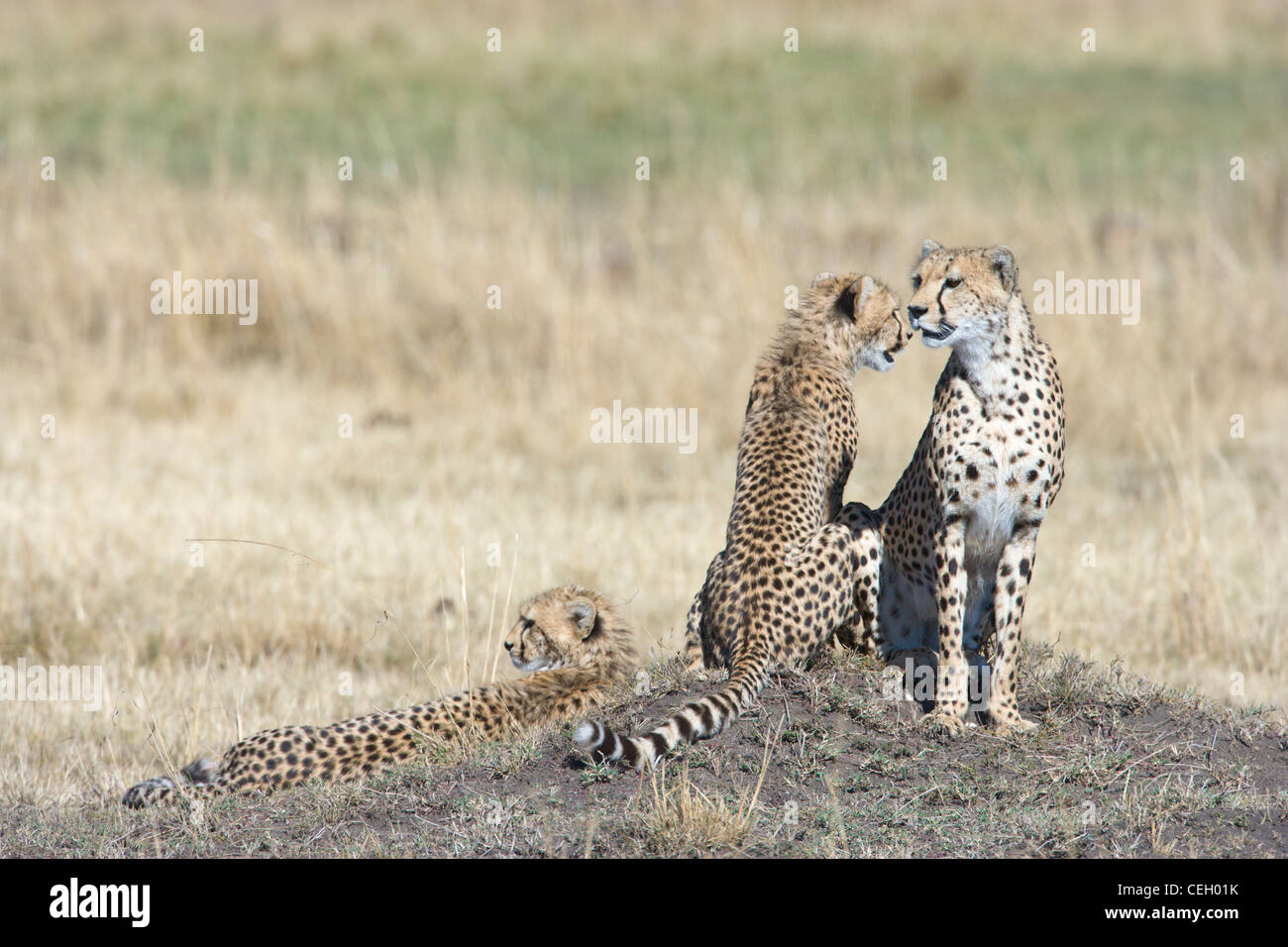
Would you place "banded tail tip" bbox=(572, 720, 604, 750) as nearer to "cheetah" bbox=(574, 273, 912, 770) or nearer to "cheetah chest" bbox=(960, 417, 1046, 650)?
"cheetah" bbox=(574, 273, 912, 770)

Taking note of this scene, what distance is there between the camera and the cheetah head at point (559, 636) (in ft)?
16.6

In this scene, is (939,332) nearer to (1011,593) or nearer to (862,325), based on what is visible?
(1011,593)

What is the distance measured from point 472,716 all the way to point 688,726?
799mm

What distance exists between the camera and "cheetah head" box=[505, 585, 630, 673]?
5.05 meters

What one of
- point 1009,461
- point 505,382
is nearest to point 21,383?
point 505,382

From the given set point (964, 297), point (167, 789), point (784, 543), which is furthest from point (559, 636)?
point (964, 297)

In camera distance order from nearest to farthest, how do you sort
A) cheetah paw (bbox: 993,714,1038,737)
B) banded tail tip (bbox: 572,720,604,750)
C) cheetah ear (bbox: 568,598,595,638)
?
banded tail tip (bbox: 572,720,604,750) → cheetah paw (bbox: 993,714,1038,737) → cheetah ear (bbox: 568,598,595,638)

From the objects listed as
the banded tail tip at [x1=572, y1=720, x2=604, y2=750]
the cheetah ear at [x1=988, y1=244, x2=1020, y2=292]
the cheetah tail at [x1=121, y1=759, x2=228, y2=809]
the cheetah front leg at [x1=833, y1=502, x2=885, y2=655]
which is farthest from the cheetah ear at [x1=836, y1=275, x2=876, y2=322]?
the cheetah tail at [x1=121, y1=759, x2=228, y2=809]

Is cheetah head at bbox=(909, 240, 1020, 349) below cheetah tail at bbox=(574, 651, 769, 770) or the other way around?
the other way around

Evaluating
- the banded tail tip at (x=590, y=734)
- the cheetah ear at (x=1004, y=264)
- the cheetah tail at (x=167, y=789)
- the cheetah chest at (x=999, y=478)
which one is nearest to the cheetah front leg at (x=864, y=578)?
the cheetah chest at (x=999, y=478)

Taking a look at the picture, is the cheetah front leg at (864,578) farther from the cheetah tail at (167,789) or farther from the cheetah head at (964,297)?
the cheetah tail at (167,789)

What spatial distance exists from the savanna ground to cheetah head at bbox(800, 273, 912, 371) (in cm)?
121

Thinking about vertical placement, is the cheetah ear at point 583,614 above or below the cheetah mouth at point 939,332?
below

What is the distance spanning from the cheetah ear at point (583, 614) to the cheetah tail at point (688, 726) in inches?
28.7
